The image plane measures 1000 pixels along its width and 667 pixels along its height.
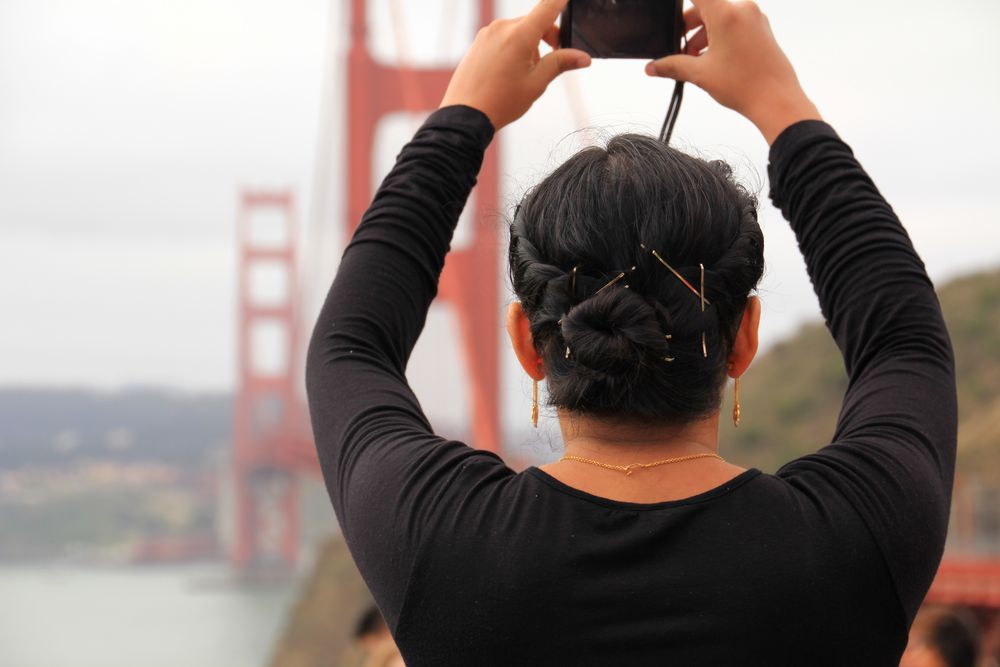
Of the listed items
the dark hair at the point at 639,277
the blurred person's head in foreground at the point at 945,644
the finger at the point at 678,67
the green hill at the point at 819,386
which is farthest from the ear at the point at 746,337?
the green hill at the point at 819,386

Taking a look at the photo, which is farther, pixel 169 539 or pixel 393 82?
pixel 169 539

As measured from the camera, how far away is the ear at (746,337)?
51 centimetres

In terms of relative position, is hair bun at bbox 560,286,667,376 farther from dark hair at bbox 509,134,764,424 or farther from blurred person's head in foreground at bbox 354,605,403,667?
blurred person's head in foreground at bbox 354,605,403,667

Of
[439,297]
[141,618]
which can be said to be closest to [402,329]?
[439,297]

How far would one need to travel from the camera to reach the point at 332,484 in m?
0.53

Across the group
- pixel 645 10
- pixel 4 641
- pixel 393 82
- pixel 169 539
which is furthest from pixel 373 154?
pixel 169 539

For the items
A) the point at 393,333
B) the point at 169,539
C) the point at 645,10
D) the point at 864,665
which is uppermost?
the point at 645,10

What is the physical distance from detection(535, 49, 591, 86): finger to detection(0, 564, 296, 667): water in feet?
45.1

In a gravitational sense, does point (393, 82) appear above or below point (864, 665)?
above

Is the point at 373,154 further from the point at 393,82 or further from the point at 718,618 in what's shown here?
the point at 718,618

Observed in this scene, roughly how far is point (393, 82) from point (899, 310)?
8.09 metres

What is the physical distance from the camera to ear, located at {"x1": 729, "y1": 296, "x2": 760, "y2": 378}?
1.67ft

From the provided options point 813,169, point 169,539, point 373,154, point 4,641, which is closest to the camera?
point 813,169

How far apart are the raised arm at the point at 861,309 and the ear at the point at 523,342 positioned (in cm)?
10
